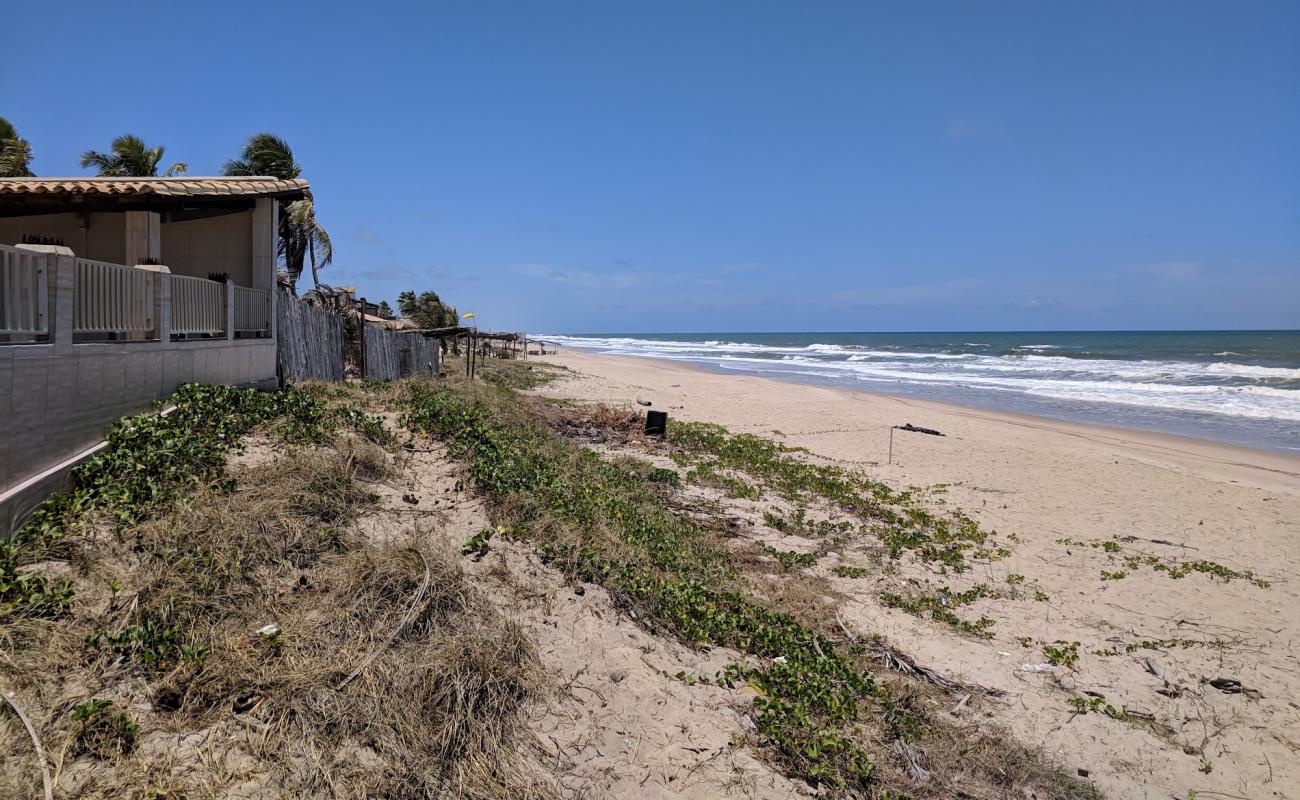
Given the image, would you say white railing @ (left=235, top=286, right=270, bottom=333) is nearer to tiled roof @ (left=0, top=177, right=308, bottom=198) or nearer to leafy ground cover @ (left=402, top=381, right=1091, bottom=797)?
tiled roof @ (left=0, top=177, right=308, bottom=198)

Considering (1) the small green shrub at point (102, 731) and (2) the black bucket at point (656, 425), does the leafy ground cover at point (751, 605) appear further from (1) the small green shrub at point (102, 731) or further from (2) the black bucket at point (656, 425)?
(2) the black bucket at point (656, 425)

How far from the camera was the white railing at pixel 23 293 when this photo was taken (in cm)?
517

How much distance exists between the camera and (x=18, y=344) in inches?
208

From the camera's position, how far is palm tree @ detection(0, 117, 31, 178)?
760 inches

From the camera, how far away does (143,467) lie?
5.83m

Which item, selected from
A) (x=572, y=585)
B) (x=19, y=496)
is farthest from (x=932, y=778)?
(x=19, y=496)

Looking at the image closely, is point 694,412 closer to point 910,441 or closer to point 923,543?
point 910,441

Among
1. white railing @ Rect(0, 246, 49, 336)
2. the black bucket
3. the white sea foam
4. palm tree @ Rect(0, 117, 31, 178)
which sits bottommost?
the black bucket

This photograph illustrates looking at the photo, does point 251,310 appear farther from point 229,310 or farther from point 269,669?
point 269,669

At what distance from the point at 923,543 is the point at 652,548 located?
388 cm

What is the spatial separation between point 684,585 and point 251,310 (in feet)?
29.0

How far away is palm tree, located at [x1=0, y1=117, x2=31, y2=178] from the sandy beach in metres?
22.3

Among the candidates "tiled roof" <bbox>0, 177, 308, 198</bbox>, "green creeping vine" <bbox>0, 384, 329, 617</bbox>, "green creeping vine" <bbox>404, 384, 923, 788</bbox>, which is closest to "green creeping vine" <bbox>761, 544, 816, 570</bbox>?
"green creeping vine" <bbox>404, 384, 923, 788</bbox>

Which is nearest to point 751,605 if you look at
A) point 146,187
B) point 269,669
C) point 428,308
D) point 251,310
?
point 269,669
